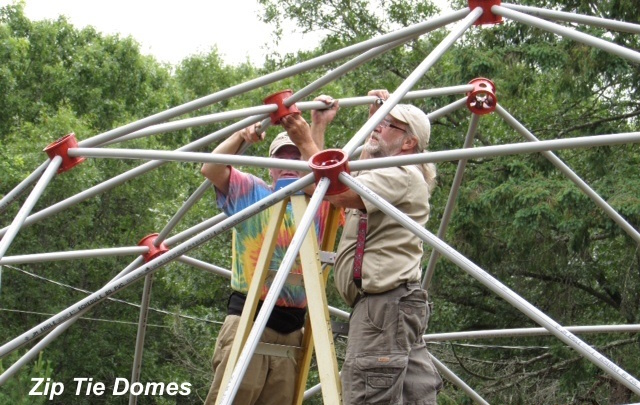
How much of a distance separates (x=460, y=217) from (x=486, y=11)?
377 inches

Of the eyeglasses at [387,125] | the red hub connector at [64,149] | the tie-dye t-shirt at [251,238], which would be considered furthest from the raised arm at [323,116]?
the red hub connector at [64,149]

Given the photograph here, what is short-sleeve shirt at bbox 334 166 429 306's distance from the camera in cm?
506

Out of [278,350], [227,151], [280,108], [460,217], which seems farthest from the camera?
[460,217]

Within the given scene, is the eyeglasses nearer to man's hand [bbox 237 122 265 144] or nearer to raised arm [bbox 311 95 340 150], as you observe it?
raised arm [bbox 311 95 340 150]

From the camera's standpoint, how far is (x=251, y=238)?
617 cm

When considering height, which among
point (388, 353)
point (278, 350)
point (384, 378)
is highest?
point (278, 350)

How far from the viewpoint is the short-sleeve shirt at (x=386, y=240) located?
5062mm

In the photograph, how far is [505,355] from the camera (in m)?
16.6

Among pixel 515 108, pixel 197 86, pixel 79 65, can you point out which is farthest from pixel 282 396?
pixel 197 86

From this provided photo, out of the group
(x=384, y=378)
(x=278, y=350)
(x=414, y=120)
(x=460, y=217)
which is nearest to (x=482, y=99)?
(x=414, y=120)

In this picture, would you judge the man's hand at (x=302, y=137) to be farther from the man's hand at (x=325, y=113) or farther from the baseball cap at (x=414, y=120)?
the baseball cap at (x=414, y=120)

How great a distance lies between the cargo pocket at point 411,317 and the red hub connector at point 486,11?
1349 millimetres

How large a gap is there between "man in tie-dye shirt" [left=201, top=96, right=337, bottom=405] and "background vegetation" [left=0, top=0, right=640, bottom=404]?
19.3 ft

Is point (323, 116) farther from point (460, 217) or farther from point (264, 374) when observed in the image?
point (460, 217)
